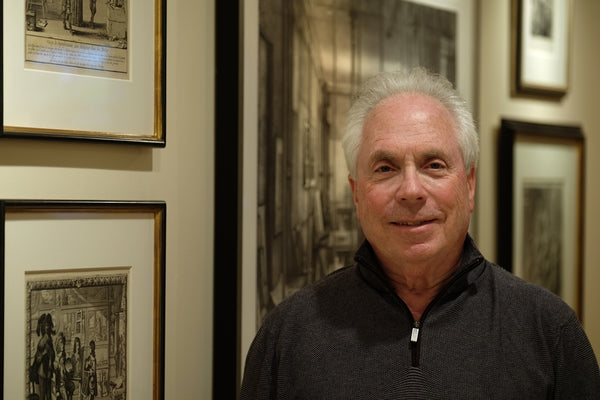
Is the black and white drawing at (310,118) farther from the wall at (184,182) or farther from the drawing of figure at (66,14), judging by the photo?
the drawing of figure at (66,14)

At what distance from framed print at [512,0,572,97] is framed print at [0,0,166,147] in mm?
1396

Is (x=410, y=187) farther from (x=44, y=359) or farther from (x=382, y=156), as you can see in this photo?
(x=44, y=359)

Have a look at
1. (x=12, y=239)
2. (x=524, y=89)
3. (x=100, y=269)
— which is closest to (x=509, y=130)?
(x=524, y=89)

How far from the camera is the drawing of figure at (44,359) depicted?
1.36 metres

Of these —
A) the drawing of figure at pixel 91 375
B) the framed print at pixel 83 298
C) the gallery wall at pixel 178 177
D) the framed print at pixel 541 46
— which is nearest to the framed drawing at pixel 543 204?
the framed print at pixel 541 46

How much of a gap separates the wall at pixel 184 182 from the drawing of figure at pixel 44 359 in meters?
0.26

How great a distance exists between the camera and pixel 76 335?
1417mm

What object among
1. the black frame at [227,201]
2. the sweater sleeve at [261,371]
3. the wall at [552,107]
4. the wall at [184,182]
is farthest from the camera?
the wall at [552,107]

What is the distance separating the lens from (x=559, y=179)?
262 centimetres

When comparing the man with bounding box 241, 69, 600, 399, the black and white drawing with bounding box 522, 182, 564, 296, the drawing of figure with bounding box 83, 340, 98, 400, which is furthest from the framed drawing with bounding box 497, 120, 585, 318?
the drawing of figure with bounding box 83, 340, 98, 400

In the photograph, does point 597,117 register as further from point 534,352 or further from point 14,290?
point 14,290

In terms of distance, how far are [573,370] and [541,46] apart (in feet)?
4.97

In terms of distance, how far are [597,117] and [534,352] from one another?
181cm

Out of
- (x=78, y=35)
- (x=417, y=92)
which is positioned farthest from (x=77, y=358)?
(x=417, y=92)
